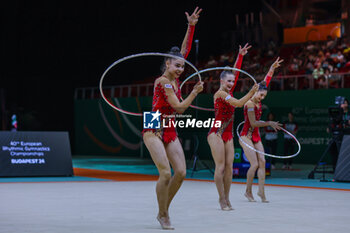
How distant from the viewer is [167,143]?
7.14 meters

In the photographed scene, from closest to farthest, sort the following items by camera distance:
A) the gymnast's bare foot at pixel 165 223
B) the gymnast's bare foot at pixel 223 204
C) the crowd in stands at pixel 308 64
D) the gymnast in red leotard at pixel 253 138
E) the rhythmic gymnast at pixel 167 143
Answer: the gymnast's bare foot at pixel 165 223 < the rhythmic gymnast at pixel 167 143 < the gymnast's bare foot at pixel 223 204 < the gymnast in red leotard at pixel 253 138 < the crowd in stands at pixel 308 64

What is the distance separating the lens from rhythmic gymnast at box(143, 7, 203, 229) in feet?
22.8

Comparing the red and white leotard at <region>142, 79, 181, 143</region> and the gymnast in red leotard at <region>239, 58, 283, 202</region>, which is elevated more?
the red and white leotard at <region>142, 79, 181, 143</region>

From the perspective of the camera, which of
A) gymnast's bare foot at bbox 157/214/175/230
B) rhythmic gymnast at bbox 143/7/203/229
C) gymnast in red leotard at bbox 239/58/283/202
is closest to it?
gymnast's bare foot at bbox 157/214/175/230

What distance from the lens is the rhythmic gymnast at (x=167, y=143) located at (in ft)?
22.8

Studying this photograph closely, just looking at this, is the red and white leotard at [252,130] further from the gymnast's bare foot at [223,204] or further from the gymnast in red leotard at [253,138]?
the gymnast's bare foot at [223,204]

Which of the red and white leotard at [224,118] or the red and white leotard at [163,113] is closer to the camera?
the red and white leotard at [163,113]

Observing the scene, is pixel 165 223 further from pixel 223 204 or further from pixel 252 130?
pixel 252 130

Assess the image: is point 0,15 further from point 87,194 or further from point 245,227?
point 245,227

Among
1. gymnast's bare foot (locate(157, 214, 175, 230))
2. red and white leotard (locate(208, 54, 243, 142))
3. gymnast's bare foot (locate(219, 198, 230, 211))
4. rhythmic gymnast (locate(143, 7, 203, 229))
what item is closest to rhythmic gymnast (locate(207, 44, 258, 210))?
red and white leotard (locate(208, 54, 243, 142))

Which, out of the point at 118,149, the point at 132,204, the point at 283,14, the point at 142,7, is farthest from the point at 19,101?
the point at 132,204

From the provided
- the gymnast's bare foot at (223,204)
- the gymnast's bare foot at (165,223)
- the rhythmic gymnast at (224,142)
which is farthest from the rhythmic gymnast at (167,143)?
the rhythmic gymnast at (224,142)

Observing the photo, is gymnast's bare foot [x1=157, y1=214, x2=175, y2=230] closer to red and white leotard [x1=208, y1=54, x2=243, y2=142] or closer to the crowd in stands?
red and white leotard [x1=208, y1=54, x2=243, y2=142]

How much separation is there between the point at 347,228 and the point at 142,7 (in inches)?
948
